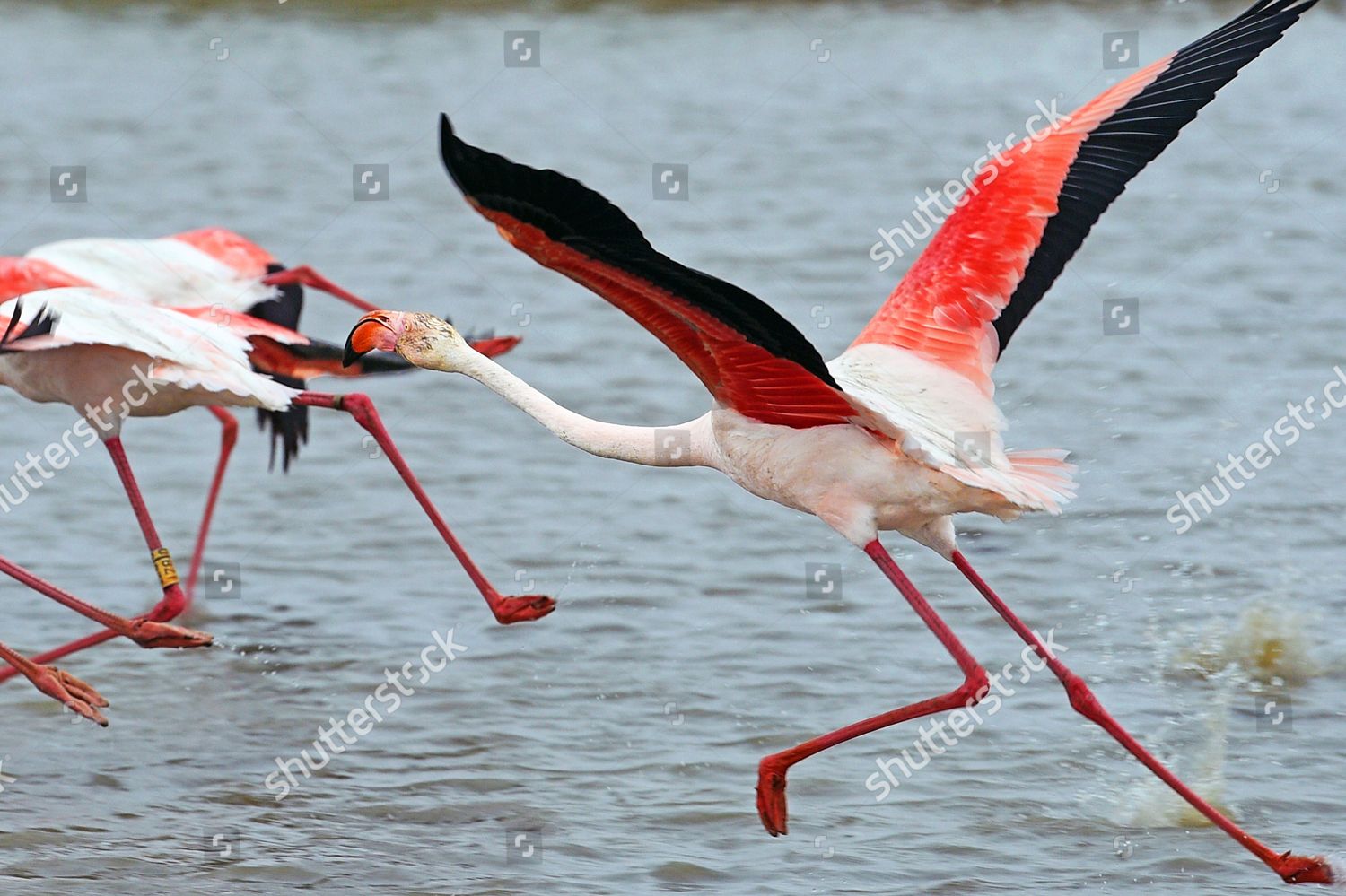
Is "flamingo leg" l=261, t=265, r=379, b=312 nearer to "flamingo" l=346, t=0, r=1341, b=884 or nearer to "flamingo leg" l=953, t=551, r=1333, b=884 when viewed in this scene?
"flamingo" l=346, t=0, r=1341, b=884

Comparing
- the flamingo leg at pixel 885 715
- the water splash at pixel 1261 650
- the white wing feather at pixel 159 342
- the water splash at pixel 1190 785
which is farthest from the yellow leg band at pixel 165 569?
the water splash at pixel 1261 650

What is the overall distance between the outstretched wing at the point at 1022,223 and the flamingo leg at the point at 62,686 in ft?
10.2

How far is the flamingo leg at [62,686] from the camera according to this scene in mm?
6943

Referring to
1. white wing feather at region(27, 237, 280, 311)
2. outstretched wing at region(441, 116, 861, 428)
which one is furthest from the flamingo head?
white wing feather at region(27, 237, 280, 311)

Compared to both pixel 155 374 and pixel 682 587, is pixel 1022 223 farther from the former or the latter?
pixel 155 374

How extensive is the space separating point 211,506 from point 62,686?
2410mm

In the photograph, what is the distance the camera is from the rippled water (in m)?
6.53

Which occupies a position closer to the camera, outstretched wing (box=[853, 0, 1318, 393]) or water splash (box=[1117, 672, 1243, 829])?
water splash (box=[1117, 672, 1243, 829])

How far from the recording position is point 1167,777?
20.1 feet

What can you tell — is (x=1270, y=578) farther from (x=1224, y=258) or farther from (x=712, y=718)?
(x=1224, y=258)

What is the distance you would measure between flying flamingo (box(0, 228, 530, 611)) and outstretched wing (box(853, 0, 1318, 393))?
1755 mm

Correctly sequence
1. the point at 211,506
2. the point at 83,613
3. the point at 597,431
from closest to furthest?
the point at 597,431 < the point at 83,613 < the point at 211,506

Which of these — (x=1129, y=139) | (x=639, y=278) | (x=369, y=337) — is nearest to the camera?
(x=639, y=278)

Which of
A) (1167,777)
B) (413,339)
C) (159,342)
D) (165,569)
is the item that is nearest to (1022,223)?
(1167,777)
